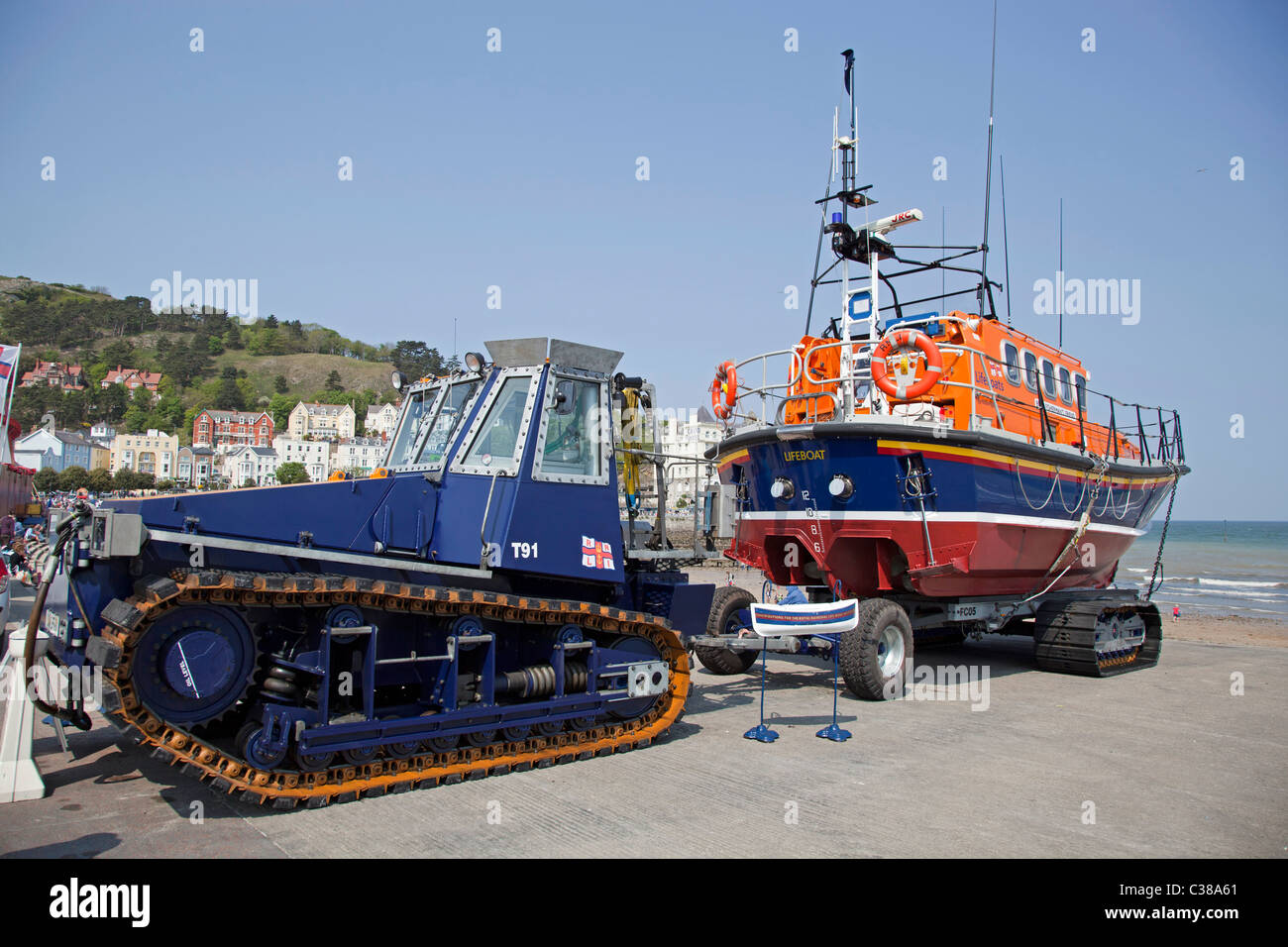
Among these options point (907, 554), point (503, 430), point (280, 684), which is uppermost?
point (503, 430)

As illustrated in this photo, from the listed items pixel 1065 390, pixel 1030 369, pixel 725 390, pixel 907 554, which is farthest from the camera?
pixel 1065 390

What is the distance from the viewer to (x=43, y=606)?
18.1 feet

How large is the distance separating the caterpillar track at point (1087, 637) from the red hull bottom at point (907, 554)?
0.59 metres

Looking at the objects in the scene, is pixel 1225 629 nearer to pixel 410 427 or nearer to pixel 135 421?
pixel 410 427

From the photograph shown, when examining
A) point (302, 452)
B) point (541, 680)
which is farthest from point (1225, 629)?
point (302, 452)

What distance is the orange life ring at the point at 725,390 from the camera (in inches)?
451

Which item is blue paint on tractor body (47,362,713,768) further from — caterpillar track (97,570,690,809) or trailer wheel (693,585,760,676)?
trailer wheel (693,585,760,676)

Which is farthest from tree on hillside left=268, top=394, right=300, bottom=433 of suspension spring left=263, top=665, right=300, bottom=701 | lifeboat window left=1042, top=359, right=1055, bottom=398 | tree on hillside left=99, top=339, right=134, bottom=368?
suspension spring left=263, top=665, right=300, bottom=701

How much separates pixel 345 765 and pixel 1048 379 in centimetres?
1196

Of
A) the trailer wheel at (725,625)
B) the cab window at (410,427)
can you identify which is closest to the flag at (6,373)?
the cab window at (410,427)

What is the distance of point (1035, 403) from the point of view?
12.3 metres

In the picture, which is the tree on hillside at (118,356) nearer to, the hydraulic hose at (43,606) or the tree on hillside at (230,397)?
the tree on hillside at (230,397)

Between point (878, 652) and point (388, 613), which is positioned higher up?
point (388, 613)
